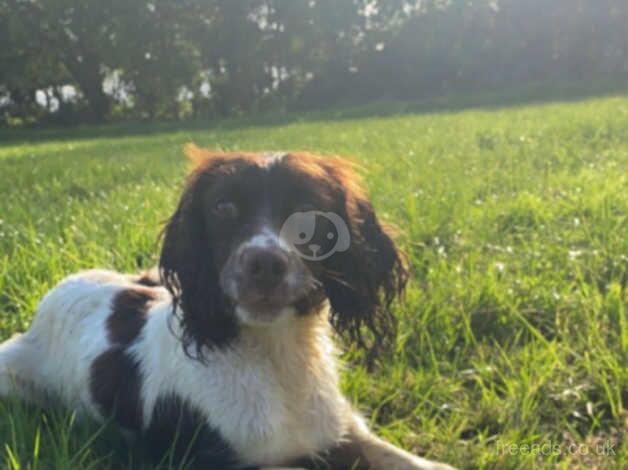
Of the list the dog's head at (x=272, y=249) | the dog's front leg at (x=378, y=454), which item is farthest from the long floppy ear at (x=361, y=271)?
the dog's front leg at (x=378, y=454)

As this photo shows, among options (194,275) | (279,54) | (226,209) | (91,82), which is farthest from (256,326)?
(279,54)

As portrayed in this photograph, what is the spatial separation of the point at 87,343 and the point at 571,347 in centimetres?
205

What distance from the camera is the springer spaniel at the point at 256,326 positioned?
92.6 inches

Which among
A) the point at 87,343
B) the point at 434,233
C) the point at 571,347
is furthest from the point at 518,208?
the point at 87,343

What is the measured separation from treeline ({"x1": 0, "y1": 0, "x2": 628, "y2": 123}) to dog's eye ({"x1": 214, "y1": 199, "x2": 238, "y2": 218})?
36038 millimetres

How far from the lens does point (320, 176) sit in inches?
101

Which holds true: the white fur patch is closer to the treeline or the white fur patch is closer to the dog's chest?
the dog's chest

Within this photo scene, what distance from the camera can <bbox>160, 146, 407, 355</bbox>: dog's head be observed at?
230 centimetres

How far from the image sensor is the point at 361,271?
262 cm

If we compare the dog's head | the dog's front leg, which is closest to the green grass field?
the dog's front leg

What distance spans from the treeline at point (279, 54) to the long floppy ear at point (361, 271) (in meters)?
35.9

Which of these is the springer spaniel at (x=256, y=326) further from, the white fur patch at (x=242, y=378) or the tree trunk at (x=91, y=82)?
the tree trunk at (x=91, y=82)

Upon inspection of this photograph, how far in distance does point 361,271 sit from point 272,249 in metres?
0.50

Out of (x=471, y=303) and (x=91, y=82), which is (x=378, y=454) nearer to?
(x=471, y=303)
